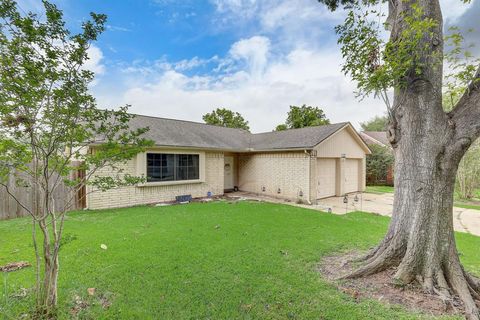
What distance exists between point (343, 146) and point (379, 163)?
7.79 meters

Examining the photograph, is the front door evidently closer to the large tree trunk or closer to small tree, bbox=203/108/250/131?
the large tree trunk

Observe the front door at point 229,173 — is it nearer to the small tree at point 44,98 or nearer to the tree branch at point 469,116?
the small tree at point 44,98

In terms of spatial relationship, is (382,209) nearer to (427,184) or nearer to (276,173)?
(276,173)

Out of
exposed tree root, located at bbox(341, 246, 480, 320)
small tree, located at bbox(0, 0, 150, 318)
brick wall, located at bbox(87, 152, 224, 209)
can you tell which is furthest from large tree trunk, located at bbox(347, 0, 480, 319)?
brick wall, located at bbox(87, 152, 224, 209)

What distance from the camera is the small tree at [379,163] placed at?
1819 centimetres

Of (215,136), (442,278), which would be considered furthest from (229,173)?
(442,278)

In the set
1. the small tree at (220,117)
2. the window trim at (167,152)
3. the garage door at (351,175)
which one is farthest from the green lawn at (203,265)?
the small tree at (220,117)

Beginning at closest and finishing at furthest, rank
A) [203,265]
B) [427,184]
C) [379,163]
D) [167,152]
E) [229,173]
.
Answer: [427,184] → [203,265] → [167,152] → [229,173] → [379,163]

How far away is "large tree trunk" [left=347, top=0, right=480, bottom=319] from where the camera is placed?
333cm

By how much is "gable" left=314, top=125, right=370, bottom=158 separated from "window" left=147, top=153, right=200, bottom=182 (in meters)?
6.46

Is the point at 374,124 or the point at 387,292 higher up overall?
the point at 374,124

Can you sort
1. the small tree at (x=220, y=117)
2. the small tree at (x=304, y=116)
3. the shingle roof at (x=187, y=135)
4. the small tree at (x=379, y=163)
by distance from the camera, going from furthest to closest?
1. the small tree at (x=220, y=117)
2. the small tree at (x=304, y=116)
3. the small tree at (x=379, y=163)
4. the shingle roof at (x=187, y=135)

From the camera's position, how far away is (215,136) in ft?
46.9

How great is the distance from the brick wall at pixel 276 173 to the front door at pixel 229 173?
0.49m
